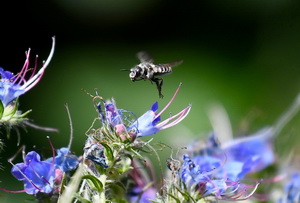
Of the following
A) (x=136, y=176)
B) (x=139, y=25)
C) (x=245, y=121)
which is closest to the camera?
(x=136, y=176)

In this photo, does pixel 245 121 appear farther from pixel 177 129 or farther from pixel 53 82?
pixel 53 82

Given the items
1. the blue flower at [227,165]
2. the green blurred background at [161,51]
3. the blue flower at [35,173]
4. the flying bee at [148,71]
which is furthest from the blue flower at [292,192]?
the green blurred background at [161,51]

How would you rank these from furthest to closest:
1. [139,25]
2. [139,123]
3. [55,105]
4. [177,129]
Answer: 1. [139,25]
2. [55,105]
3. [177,129]
4. [139,123]

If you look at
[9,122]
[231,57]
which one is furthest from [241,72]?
[9,122]

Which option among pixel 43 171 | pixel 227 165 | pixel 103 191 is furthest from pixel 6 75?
pixel 227 165

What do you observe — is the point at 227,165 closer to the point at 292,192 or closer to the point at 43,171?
the point at 292,192

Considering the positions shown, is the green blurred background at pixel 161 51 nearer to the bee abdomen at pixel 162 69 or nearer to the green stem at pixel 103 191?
the bee abdomen at pixel 162 69

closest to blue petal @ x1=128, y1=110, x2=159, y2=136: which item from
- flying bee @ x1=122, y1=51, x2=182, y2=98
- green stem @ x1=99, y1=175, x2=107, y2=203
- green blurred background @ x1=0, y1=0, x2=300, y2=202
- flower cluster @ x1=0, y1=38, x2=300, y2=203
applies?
flower cluster @ x1=0, y1=38, x2=300, y2=203
